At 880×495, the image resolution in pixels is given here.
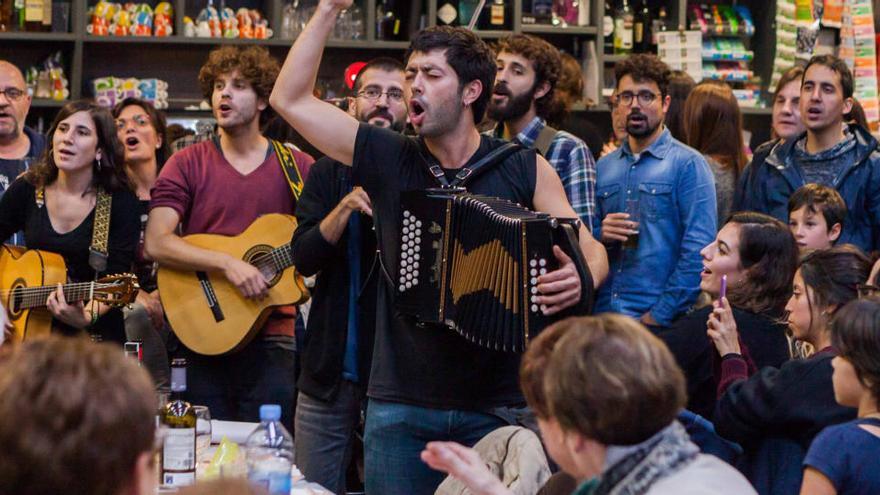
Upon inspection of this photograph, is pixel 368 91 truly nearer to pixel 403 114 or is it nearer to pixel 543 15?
pixel 403 114

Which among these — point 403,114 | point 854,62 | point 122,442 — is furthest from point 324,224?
point 854,62

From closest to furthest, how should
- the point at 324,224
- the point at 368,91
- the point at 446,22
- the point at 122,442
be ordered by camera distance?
the point at 122,442 < the point at 324,224 < the point at 368,91 < the point at 446,22

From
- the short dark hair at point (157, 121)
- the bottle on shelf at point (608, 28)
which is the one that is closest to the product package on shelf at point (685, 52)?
the bottle on shelf at point (608, 28)

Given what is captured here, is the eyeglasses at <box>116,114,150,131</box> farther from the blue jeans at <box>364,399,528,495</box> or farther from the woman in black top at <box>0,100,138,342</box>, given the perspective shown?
the blue jeans at <box>364,399,528,495</box>

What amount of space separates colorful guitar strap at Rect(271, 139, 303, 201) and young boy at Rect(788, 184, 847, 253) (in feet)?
5.81

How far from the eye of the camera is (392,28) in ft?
24.1

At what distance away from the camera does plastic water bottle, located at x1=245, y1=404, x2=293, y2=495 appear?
270 cm

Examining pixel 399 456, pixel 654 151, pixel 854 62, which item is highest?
pixel 854 62

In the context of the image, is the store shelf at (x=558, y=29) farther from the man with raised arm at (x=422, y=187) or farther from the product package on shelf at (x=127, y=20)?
the man with raised arm at (x=422, y=187)

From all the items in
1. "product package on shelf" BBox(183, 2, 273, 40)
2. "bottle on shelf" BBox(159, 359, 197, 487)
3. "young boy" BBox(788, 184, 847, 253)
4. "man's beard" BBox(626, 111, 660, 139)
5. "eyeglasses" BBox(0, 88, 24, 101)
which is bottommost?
"bottle on shelf" BBox(159, 359, 197, 487)

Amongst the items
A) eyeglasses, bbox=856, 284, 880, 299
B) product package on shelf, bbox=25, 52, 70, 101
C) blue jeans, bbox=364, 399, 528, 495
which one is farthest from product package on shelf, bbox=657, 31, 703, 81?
blue jeans, bbox=364, 399, 528, 495

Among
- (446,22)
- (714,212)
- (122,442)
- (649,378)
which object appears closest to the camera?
(122,442)

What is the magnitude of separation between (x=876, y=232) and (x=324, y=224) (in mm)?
2223

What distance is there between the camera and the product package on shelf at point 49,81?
6832 mm
